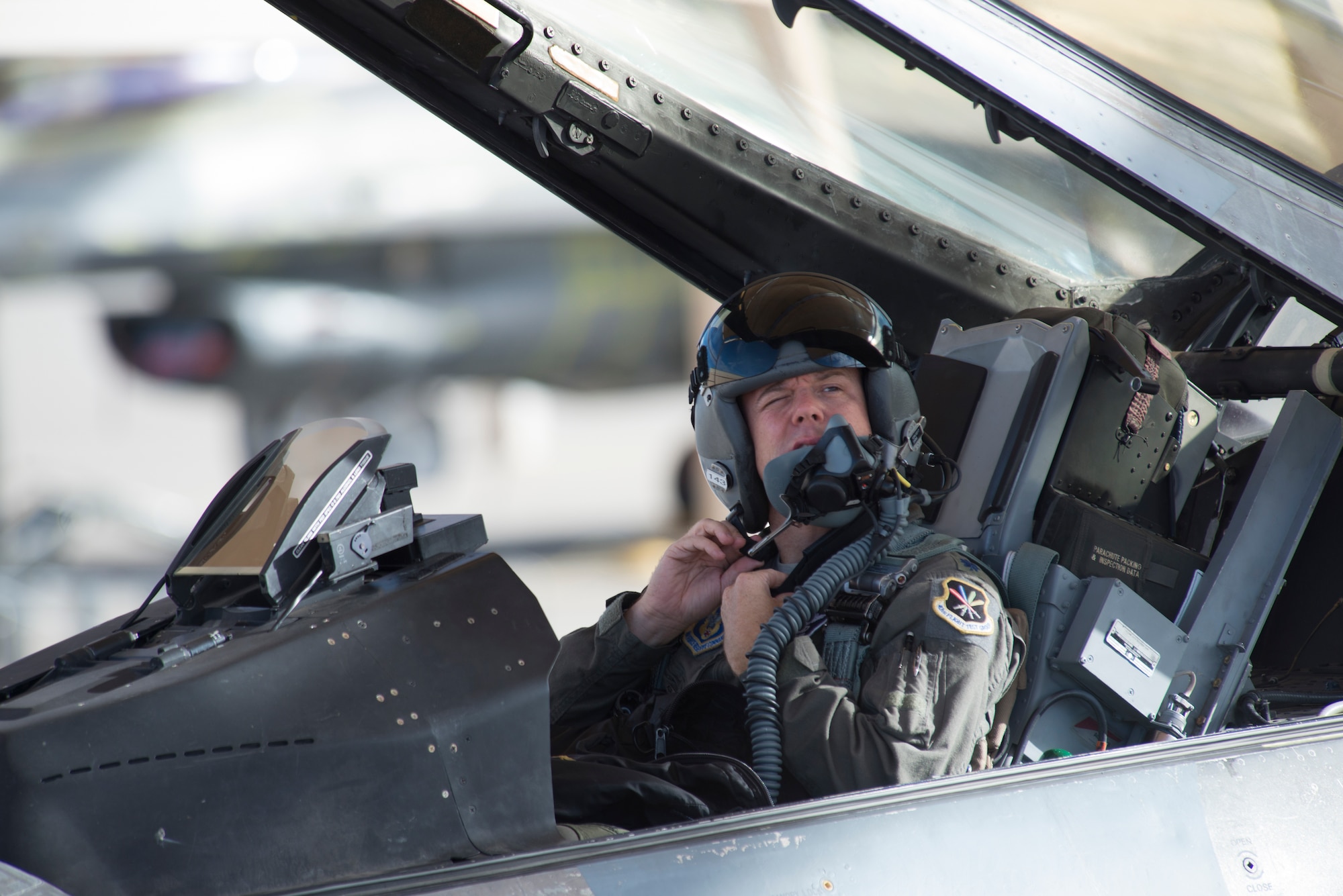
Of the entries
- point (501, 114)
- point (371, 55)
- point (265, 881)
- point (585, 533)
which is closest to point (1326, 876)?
point (265, 881)

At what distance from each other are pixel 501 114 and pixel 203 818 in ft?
5.11

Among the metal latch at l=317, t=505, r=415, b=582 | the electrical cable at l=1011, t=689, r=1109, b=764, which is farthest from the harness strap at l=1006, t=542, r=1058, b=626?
the metal latch at l=317, t=505, r=415, b=582

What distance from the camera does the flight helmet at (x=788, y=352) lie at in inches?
62.1

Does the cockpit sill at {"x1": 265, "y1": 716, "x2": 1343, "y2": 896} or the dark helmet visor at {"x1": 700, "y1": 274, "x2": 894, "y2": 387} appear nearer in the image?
the cockpit sill at {"x1": 265, "y1": 716, "x2": 1343, "y2": 896}

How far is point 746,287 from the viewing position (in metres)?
1.66

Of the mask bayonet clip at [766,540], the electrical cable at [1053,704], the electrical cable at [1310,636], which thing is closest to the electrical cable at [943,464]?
the mask bayonet clip at [766,540]

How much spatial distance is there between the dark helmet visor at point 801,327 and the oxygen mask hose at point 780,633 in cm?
24

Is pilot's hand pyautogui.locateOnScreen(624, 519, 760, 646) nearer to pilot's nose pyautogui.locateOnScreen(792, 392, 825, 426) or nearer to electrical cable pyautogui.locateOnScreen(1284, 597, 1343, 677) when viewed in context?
pilot's nose pyautogui.locateOnScreen(792, 392, 825, 426)

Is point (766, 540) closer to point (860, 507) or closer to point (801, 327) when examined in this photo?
point (860, 507)

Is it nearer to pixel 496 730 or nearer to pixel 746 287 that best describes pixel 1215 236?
pixel 746 287

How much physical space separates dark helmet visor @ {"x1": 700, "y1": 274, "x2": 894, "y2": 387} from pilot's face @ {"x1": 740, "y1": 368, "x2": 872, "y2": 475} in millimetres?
31

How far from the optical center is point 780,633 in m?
1.36

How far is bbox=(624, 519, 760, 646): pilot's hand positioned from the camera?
1.62m

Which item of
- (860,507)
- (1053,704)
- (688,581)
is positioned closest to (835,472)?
(860,507)
